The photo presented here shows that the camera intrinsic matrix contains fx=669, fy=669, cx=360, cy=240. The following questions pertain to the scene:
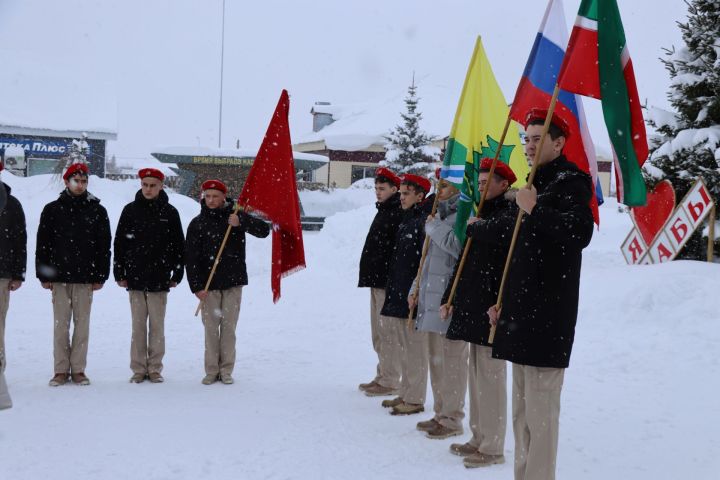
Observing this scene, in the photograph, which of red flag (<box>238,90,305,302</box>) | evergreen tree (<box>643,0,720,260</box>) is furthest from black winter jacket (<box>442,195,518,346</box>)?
evergreen tree (<box>643,0,720,260</box>)

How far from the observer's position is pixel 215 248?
22.2ft

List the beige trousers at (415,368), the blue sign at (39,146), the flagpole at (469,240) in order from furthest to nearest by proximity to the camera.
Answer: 1. the blue sign at (39,146)
2. the beige trousers at (415,368)
3. the flagpole at (469,240)

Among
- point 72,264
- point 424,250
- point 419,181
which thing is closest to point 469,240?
point 424,250

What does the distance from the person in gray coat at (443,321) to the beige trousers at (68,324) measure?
11.1 feet

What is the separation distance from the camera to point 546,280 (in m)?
3.58

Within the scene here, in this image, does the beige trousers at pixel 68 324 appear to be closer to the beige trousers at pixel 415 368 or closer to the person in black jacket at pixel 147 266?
the person in black jacket at pixel 147 266

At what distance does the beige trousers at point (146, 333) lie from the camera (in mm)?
6637

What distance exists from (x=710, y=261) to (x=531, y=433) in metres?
7.19

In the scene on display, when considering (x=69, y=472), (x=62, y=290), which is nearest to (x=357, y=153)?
(x=62, y=290)

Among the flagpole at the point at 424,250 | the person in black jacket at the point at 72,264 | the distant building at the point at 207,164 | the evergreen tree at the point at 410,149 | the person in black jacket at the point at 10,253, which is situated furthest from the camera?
the evergreen tree at the point at 410,149

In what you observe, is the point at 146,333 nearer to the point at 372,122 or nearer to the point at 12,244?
the point at 12,244

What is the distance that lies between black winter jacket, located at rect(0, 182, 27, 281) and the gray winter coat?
3.92 metres

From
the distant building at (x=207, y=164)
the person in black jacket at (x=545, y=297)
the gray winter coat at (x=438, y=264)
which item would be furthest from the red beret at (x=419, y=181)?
the distant building at (x=207, y=164)

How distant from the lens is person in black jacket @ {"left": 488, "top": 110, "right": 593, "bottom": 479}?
139 inches
